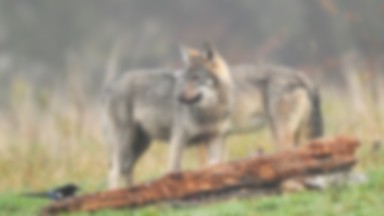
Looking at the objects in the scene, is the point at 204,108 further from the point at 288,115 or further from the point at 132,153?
the point at 132,153

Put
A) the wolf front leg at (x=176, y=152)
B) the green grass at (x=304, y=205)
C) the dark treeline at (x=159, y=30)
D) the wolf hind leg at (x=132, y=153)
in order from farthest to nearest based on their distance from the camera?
the dark treeline at (x=159, y=30)
the wolf hind leg at (x=132, y=153)
the wolf front leg at (x=176, y=152)
the green grass at (x=304, y=205)

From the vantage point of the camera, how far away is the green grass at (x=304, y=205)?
7957 millimetres

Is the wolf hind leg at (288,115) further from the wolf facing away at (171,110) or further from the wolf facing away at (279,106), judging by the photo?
the wolf facing away at (171,110)

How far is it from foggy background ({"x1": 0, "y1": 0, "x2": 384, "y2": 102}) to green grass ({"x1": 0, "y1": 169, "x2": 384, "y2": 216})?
78.7ft

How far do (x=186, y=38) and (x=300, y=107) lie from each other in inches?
999

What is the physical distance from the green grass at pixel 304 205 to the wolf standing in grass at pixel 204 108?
2.17 metres

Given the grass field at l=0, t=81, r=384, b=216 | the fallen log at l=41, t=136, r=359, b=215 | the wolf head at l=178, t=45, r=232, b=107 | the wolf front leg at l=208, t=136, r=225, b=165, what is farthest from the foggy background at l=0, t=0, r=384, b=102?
the fallen log at l=41, t=136, r=359, b=215

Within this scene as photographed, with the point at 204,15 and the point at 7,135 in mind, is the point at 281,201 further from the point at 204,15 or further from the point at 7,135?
the point at 204,15

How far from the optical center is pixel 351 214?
→ 7.80 metres

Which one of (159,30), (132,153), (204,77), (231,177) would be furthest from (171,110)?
(159,30)

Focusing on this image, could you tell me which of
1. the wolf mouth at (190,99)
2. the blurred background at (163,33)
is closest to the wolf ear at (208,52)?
the wolf mouth at (190,99)

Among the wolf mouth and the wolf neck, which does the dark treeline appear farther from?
the wolf mouth

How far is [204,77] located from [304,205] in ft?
9.99

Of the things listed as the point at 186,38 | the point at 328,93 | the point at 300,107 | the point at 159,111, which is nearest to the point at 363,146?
the point at 300,107
